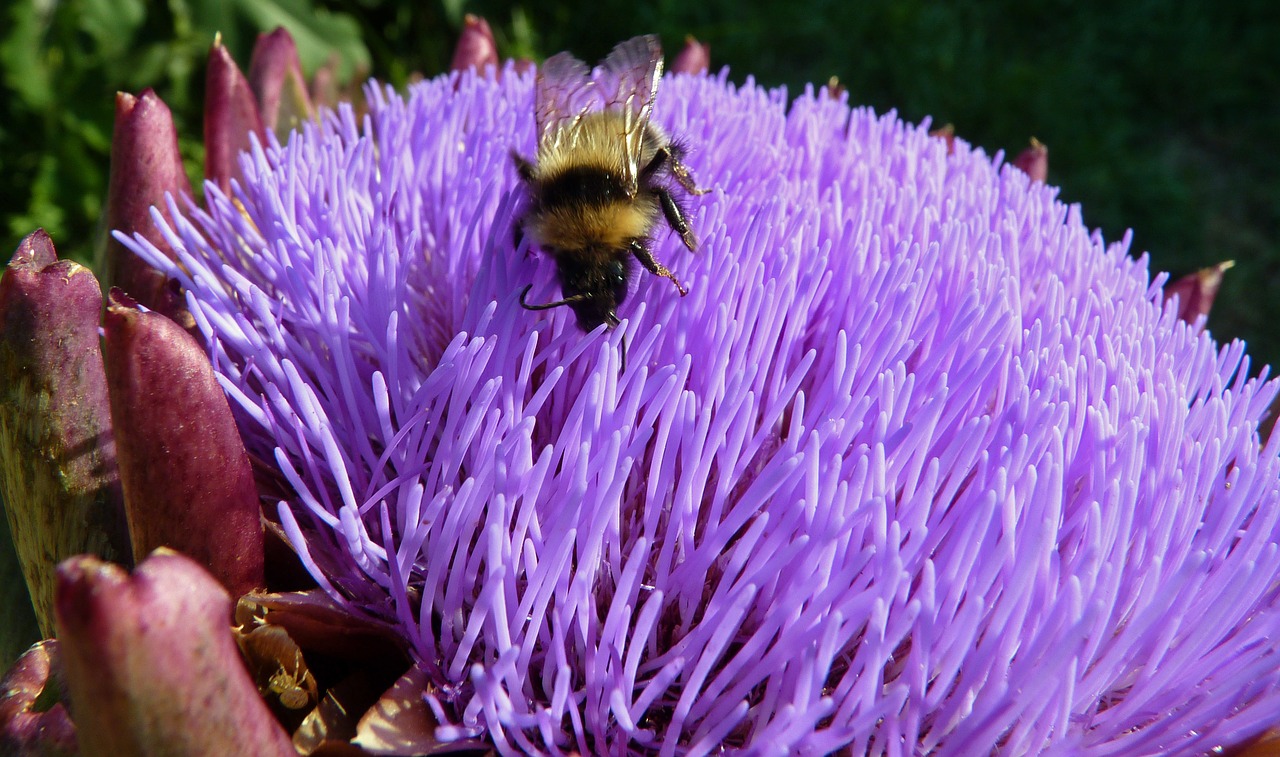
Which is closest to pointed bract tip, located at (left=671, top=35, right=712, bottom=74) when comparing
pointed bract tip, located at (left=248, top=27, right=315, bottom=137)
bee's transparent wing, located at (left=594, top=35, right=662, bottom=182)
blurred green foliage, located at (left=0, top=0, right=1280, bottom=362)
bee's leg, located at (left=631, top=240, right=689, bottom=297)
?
bee's transparent wing, located at (left=594, top=35, right=662, bottom=182)

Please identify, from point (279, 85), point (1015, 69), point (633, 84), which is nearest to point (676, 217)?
point (633, 84)

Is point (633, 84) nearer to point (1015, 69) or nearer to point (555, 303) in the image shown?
point (555, 303)

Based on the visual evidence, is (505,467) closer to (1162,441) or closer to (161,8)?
(1162,441)

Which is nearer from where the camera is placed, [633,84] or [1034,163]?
[633,84]

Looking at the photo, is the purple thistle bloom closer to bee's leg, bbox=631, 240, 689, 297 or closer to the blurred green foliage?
bee's leg, bbox=631, 240, 689, 297

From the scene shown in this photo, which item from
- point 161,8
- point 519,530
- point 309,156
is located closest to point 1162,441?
point 519,530

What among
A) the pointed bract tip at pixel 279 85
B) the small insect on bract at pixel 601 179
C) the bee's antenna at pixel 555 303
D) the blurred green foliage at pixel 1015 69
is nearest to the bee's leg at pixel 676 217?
the small insect on bract at pixel 601 179
